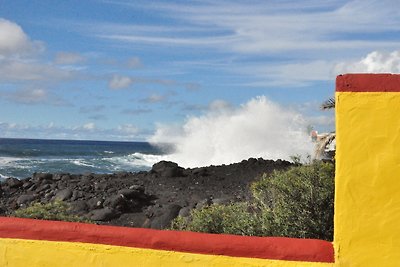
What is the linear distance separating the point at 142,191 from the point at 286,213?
10.4m

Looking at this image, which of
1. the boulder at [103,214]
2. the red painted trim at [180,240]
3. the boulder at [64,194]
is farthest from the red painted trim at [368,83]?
the boulder at [64,194]

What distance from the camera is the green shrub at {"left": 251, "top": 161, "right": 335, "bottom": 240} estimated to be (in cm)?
852

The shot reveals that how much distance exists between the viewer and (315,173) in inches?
404

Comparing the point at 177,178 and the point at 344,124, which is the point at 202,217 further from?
the point at 177,178

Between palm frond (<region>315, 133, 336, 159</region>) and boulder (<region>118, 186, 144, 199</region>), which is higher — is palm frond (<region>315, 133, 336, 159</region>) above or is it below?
above

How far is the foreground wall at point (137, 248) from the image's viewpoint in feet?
13.9

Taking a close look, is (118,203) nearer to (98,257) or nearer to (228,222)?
(228,222)

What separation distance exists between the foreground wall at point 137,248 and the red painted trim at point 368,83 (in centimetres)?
98

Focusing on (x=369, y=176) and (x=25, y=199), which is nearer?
(x=369, y=176)

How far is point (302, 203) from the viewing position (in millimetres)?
9125

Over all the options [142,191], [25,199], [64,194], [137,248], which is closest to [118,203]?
[142,191]

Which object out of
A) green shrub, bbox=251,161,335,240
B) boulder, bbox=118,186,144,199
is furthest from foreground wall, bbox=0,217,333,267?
boulder, bbox=118,186,144,199

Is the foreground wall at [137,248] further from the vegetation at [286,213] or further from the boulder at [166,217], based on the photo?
the boulder at [166,217]

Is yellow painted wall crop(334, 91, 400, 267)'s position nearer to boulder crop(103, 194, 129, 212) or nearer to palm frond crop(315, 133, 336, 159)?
palm frond crop(315, 133, 336, 159)
